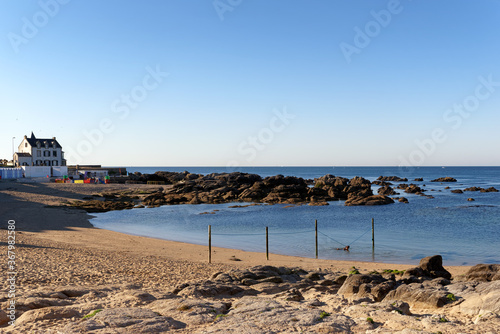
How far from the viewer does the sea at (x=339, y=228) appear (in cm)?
2602

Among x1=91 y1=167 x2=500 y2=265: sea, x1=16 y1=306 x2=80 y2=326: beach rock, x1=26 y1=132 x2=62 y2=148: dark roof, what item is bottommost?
x1=91 y1=167 x2=500 y2=265: sea

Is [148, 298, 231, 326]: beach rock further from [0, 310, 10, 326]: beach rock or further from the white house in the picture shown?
the white house

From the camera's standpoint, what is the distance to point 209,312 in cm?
1079

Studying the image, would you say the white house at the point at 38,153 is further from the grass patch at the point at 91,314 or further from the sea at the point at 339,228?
the grass patch at the point at 91,314

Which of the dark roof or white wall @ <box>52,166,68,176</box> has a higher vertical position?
the dark roof

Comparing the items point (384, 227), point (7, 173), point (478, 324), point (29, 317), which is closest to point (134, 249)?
point (29, 317)

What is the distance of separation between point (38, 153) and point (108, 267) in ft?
270

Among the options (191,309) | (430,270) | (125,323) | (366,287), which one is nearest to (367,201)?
(430,270)

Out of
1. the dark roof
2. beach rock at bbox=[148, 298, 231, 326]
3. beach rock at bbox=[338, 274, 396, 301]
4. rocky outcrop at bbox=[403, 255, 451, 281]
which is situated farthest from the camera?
the dark roof

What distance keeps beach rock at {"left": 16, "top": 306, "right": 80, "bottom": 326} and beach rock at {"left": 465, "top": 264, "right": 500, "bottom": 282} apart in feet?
47.0

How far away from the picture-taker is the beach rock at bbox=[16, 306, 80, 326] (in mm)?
9680

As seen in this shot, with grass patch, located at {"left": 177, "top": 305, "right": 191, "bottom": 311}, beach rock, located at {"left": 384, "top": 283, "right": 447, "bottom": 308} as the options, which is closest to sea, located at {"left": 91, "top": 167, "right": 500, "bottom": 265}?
beach rock, located at {"left": 384, "top": 283, "right": 447, "bottom": 308}

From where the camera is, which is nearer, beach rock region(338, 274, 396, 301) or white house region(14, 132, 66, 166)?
beach rock region(338, 274, 396, 301)

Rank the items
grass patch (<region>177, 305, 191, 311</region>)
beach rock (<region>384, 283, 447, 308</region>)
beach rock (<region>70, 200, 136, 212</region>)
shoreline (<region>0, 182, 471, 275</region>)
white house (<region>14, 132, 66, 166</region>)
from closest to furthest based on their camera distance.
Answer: grass patch (<region>177, 305, 191, 311</region>), beach rock (<region>384, 283, 447, 308</region>), shoreline (<region>0, 182, 471, 275</region>), beach rock (<region>70, 200, 136, 212</region>), white house (<region>14, 132, 66, 166</region>)
